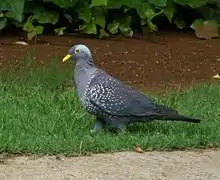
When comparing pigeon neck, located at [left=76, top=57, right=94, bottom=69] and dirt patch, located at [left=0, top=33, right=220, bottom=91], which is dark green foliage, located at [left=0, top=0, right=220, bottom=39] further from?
pigeon neck, located at [left=76, top=57, right=94, bottom=69]

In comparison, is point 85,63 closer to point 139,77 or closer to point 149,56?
point 139,77

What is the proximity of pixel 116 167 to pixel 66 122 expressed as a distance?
1208mm

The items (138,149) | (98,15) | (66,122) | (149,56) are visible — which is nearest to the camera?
(138,149)

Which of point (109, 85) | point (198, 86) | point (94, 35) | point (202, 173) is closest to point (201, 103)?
point (198, 86)

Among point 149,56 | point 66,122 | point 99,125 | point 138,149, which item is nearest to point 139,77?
point 149,56

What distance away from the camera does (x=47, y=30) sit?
1176 cm

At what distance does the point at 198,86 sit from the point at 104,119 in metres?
2.52

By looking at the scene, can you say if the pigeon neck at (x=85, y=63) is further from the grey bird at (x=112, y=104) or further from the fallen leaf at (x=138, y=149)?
the fallen leaf at (x=138, y=149)

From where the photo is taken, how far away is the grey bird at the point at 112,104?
22.9ft

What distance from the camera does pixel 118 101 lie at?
7.02m

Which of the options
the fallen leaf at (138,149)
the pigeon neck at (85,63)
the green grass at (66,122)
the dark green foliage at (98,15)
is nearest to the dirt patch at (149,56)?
the dark green foliage at (98,15)

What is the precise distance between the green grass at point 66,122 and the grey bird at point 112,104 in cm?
14

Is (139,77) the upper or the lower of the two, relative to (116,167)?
lower

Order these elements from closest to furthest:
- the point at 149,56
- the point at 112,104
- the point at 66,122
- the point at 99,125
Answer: the point at 112,104, the point at 99,125, the point at 66,122, the point at 149,56
